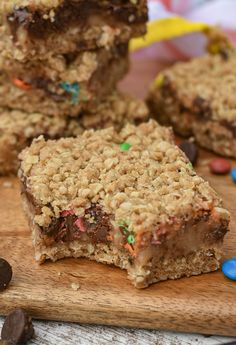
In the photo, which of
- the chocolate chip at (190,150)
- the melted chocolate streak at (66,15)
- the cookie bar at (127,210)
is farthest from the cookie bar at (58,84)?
the chocolate chip at (190,150)

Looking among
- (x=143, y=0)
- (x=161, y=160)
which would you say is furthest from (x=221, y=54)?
(x=161, y=160)

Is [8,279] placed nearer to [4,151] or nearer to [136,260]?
[136,260]

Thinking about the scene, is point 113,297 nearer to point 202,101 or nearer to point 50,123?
point 50,123

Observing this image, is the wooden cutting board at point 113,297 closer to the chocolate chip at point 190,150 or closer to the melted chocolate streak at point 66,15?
the chocolate chip at point 190,150

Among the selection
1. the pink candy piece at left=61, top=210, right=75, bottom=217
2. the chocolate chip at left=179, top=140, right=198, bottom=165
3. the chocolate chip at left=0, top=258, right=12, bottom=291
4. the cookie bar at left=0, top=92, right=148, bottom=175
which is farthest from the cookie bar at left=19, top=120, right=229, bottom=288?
the chocolate chip at left=179, top=140, right=198, bottom=165

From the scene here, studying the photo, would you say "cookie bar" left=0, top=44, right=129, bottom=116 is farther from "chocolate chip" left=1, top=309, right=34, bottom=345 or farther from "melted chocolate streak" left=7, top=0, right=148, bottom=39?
"chocolate chip" left=1, top=309, right=34, bottom=345
